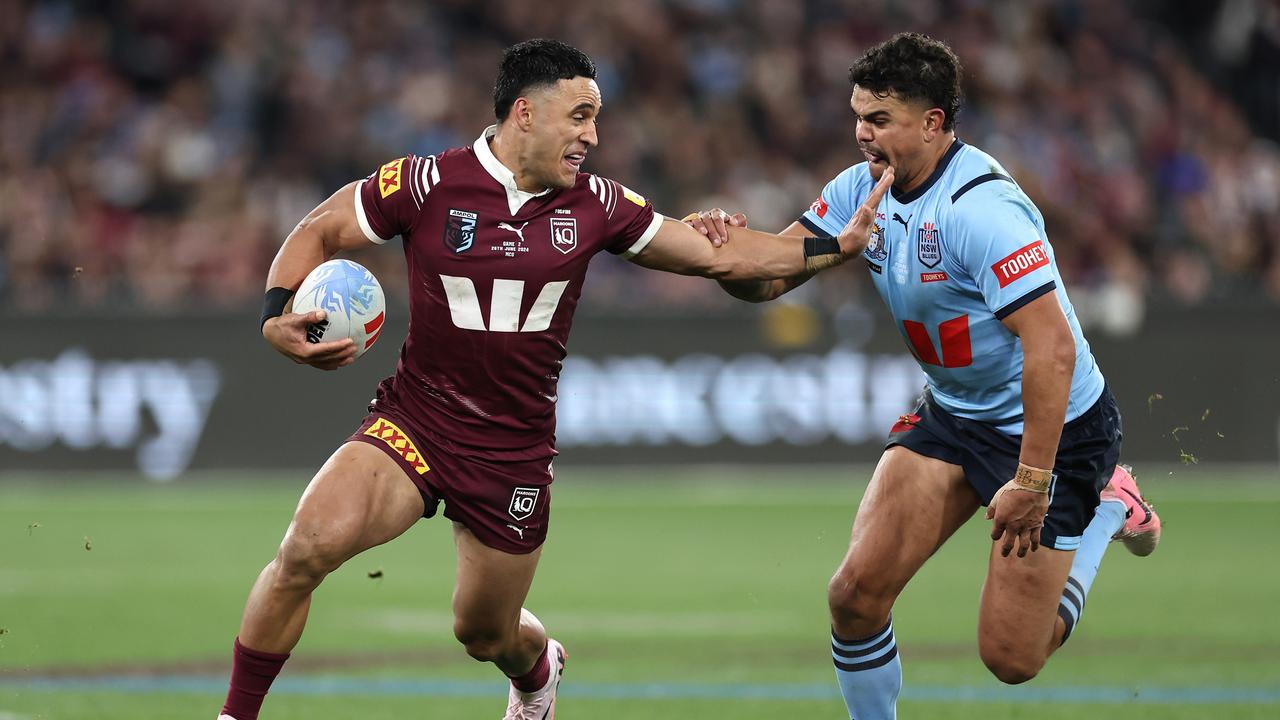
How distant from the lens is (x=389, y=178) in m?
6.59

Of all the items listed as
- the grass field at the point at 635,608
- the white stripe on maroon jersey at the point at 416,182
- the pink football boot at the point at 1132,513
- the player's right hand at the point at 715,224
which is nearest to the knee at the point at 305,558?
the white stripe on maroon jersey at the point at 416,182

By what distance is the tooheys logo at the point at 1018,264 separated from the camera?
618cm

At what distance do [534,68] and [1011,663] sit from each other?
2928 mm

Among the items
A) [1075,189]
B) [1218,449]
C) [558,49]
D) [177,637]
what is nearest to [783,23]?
[1075,189]

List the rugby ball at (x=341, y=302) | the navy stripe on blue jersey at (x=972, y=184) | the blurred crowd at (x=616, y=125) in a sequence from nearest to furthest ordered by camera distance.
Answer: the rugby ball at (x=341, y=302) < the navy stripe on blue jersey at (x=972, y=184) < the blurred crowd at (x=616, y=125)

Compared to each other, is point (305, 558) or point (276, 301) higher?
point (276, 301)

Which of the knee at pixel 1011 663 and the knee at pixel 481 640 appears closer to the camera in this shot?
the knee at pixel 1011 663

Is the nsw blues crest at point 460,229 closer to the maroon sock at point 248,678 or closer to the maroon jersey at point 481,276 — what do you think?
the maroon jersey at point 481,276

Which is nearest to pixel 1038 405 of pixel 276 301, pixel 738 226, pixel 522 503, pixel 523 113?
pixel 738 226

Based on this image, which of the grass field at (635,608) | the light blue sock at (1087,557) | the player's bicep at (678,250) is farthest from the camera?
the grass field at (635,608)

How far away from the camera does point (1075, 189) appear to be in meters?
19.4

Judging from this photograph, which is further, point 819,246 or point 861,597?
point 819,246

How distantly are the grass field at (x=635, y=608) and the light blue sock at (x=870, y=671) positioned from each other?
3.60 ft

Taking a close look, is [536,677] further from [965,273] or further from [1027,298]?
[1027,298]
